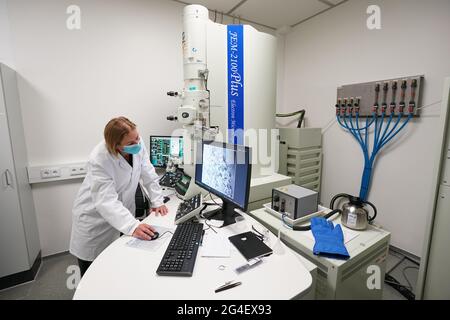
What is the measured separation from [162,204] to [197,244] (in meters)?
0.54

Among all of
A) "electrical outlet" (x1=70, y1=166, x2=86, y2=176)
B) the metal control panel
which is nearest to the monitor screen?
"electrical outlet" (x1=70, y1=166, x2=86, y2=176)

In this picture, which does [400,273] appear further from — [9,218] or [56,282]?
[9,218]

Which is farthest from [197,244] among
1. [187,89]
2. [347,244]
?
[187,89]

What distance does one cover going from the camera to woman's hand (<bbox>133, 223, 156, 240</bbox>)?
3.53ft

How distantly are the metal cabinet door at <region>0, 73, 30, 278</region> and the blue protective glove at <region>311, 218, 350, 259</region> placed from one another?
84.9 inches

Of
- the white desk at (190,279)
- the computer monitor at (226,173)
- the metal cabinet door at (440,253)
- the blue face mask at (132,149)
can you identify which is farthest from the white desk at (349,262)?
the blue face mask at (132,149)

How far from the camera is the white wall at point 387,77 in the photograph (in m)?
1.83

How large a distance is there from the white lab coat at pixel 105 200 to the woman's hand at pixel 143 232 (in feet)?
0.12

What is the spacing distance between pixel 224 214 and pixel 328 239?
1.87 ft

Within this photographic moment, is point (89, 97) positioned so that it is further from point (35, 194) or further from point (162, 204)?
point (162, 204)

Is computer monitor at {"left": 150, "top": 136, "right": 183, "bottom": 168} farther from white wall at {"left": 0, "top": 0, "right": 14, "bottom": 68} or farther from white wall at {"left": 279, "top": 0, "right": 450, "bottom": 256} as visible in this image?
white wall at {"left": 279, "top": 0, "right": 450, "bottom": 256}

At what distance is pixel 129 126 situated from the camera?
125cm

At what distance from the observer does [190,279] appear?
82cm

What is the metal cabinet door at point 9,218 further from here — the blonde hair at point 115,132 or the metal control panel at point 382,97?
the metal control panel at point 382,97
